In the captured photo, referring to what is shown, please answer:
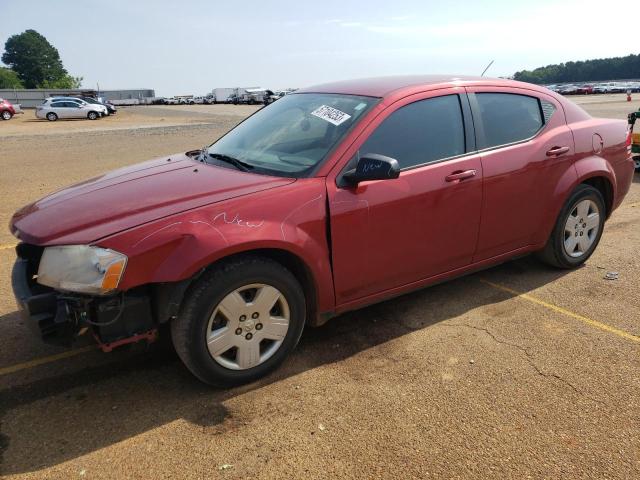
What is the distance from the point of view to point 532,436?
2559 millimetres

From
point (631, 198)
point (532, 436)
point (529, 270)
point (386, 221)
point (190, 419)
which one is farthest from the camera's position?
point (631, 198)

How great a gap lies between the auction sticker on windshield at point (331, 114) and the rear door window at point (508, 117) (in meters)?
1.07

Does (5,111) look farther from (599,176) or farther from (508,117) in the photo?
(599,176)

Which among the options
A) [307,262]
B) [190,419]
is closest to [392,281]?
[307,262]

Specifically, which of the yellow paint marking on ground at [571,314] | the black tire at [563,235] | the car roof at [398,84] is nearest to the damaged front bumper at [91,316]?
the car roof at [398,84]

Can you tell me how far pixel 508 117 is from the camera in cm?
396

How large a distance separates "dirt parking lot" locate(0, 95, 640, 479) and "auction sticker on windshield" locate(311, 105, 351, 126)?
1.46 metres

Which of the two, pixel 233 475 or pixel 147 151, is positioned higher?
pixel 147 151

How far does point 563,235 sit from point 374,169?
231 centimetres

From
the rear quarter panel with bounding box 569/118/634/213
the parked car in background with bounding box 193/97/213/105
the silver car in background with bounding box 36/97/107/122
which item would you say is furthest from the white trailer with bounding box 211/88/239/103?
the rear quarter panel with bounding box 569/118/634/213

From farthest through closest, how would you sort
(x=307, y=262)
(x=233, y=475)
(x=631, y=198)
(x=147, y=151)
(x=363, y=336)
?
(x=147, y=151) → (x=631, y=198) → (x=363, y=336) → (x=307, y=262) → (x=233, y=475)

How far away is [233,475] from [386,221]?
1.70 meters

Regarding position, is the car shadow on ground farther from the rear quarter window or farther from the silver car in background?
the silver car in background

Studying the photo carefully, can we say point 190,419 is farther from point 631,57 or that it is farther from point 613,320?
point 631,57
